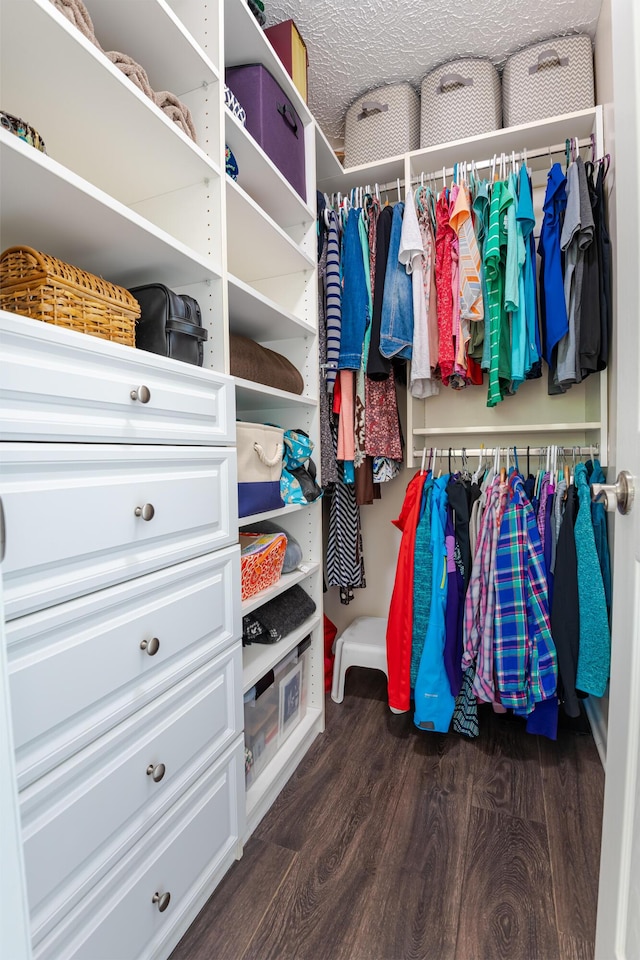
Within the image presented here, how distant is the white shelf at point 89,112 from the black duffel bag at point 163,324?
0.32 metres

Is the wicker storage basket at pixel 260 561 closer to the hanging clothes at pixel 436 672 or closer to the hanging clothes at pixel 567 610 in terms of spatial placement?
the hanging clothes at pixel 436 672

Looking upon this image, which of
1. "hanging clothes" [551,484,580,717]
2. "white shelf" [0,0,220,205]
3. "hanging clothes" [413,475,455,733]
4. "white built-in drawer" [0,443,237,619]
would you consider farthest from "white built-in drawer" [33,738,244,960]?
"white shelf" [0,0,220,205]

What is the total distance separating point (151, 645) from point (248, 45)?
1.67 meters

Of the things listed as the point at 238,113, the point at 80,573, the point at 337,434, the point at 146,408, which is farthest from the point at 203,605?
the point at 238,113

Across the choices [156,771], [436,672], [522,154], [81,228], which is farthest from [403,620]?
[522,154]

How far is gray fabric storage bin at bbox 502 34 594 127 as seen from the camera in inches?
65.9

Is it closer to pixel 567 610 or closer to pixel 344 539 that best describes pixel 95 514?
pixel 344 539

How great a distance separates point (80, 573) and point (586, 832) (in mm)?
1503

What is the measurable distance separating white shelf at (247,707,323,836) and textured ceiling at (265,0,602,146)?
2466 millimetres

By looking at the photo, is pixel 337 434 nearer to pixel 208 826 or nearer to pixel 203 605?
pixel 203 605

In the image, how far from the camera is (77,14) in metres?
0.86

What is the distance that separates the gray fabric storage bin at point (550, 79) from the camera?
5.49 feet

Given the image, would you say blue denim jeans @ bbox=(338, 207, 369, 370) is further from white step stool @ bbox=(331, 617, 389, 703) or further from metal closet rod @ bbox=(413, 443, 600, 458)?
white step stool @ bbox=(331, 617, 389, 703)

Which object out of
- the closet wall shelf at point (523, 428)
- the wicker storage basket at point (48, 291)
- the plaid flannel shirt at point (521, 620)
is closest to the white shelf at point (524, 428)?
the closet wall shelf at point (523, 428)
